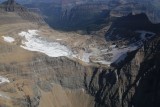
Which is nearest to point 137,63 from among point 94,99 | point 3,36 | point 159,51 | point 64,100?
point 159,51

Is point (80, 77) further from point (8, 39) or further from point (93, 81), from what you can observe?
point (8, 39)

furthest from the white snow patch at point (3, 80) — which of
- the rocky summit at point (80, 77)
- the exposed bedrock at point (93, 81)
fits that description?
the exposed bedrock at point (93, 81)

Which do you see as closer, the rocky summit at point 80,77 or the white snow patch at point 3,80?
the rocky summit at point 80,77

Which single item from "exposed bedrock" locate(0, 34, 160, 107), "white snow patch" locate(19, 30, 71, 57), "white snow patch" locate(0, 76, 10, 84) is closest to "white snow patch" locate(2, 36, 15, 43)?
"white snow patch" locate(19, 30, 71, 57)

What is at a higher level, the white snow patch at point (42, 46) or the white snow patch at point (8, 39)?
the white snow patch at point (8, 39)

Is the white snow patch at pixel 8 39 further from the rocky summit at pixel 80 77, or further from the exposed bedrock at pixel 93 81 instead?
the exposed bedrock at pixel 93 81

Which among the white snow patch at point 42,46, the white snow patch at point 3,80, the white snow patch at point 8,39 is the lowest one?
the white snow patch at point 42,46

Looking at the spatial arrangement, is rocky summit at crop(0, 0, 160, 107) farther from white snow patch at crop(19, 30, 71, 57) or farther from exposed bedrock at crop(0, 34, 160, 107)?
white snow patch at crop(19, 30, 71, 57)

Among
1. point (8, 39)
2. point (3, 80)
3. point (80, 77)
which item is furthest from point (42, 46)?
point (3, 80)

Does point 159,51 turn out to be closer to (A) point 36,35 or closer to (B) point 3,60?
(B) point 3,60
